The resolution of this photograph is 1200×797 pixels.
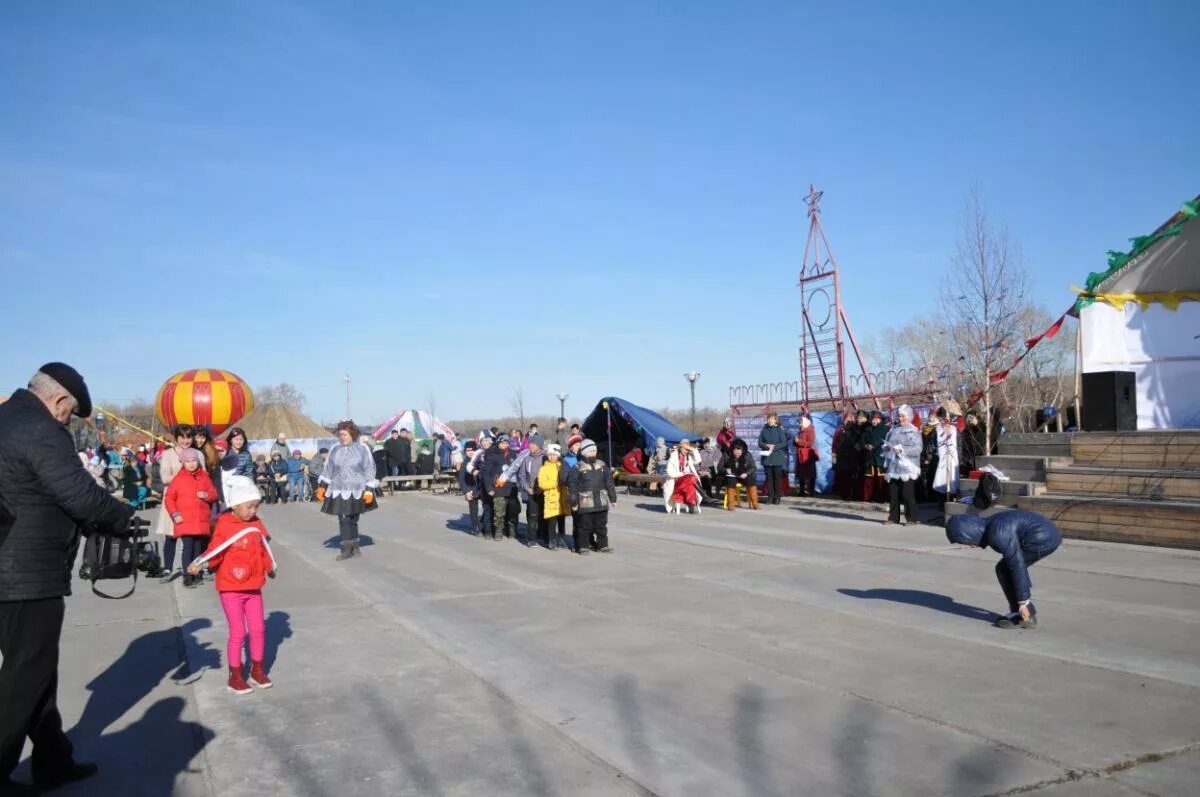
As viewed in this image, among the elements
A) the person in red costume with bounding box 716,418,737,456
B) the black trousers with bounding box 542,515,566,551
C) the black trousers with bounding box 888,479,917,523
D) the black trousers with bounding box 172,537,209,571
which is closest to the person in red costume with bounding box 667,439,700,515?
the person in red costume with bounding box 716,418,737,456

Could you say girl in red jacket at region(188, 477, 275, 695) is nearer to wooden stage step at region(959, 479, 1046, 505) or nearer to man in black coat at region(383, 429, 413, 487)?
wooden stage step at region(959, 479, 1046, 505)

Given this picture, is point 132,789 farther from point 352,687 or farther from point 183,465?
point 183,465

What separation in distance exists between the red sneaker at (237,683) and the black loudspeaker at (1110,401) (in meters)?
13.5

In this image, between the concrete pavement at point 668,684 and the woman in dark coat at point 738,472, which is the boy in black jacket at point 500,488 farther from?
the woman in dark coat at point 738,472

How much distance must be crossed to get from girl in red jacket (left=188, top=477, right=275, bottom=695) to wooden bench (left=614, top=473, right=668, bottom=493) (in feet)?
51.9

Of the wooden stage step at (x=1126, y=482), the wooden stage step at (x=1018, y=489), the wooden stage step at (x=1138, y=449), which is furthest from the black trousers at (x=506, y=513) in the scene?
the wooden stage step at (x=1138, y=449)

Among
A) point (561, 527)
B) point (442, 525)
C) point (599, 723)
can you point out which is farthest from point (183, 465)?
point (442, 525)

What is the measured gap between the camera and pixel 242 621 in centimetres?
654

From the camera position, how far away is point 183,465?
10.6 meters

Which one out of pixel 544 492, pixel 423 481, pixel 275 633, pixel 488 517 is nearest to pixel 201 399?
pixel 423 481

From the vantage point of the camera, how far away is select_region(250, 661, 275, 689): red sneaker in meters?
6.54

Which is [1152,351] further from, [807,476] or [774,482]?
[774,482]

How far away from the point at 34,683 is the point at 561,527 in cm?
1061

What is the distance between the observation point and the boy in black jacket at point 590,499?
13.4 meters
